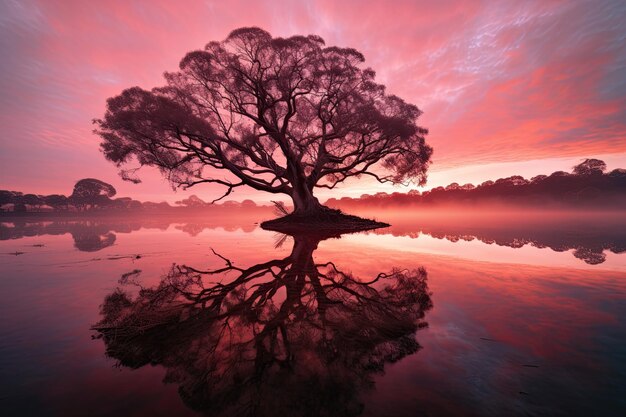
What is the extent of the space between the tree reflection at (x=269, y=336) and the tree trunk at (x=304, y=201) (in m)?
15.7

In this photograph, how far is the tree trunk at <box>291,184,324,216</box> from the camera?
813 inches

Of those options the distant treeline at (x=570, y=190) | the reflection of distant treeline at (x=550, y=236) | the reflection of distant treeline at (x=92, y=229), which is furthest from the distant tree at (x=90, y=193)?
the distant treeline at (x=570, y=190)

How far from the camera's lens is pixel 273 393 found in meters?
1.79

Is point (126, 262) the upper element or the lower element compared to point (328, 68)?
lower

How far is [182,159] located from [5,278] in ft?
43.8

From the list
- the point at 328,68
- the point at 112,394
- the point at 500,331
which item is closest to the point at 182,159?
the point at 328,68

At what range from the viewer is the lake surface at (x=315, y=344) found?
172 centimetres

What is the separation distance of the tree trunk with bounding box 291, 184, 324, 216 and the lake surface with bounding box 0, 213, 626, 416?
15373 millimetres

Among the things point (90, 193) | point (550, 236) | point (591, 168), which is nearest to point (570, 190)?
point (591, 168)

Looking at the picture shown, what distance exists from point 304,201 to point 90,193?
272ft

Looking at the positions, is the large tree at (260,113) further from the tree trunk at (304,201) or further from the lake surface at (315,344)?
the lake surface at (315,344)

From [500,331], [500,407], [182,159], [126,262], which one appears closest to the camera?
[500,407]

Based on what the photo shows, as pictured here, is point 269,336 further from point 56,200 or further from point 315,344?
point 56,200

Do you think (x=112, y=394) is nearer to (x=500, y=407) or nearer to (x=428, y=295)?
(x=500, y=407)
